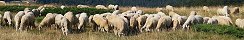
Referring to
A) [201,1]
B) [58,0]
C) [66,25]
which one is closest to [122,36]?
[66,25]

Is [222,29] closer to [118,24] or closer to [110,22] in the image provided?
[118,24]

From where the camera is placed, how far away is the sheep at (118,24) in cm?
2392

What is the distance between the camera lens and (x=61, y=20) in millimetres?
26234

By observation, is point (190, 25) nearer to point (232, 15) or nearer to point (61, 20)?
point (61, 20)

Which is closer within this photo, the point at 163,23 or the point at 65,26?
the point at 65,26

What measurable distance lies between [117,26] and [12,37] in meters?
5.72

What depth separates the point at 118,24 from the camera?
81.4 feet

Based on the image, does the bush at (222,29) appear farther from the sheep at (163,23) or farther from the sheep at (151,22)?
the sheep at (151,22)

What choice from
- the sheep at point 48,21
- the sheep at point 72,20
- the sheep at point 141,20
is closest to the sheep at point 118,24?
the sheep at point 72,20

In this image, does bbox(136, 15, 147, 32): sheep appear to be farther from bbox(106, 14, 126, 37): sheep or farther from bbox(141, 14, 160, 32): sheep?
bbox(106, 14, 126, 37): sheep

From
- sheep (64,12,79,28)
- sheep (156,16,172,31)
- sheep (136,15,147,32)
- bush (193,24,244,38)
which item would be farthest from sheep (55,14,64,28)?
bush (193,24,244,38)

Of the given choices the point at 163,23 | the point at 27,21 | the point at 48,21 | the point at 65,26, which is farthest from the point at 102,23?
the point at 27,21

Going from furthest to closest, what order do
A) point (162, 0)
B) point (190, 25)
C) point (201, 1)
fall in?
point (162, 0), point (201, 1), point (190, 25)

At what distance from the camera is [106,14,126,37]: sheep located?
78.5ft
